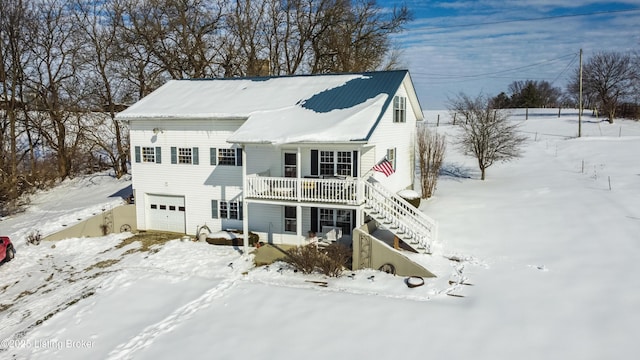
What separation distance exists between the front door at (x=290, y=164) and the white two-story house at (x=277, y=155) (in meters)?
0.04

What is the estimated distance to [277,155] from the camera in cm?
1872

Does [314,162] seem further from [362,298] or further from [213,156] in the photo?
[362,298]

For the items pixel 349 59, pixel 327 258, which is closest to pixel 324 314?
pixel 327 258

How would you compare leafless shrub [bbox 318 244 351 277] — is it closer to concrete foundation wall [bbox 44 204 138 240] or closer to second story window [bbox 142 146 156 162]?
second story window [bbox 142 146 156 162]

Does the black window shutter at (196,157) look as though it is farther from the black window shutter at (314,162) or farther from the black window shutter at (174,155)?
the black window shutter at (314,162)

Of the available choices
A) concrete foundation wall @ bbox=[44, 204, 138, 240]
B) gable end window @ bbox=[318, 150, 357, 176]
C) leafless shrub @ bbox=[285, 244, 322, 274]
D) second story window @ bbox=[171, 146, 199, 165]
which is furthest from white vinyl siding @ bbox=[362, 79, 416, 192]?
concrete foundation wall @ bbox=[44, 204, 138, 240]

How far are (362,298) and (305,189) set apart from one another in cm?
520

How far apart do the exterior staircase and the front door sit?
11.8ft

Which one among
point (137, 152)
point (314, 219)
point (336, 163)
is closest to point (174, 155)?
point (137, 152)

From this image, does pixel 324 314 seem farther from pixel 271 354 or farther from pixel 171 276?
pixel 171 276

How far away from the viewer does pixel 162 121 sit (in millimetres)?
20469

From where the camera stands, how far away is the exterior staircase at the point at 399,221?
15.7 meters

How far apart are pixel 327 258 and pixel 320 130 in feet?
15.6

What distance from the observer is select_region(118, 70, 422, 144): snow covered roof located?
16531mm
